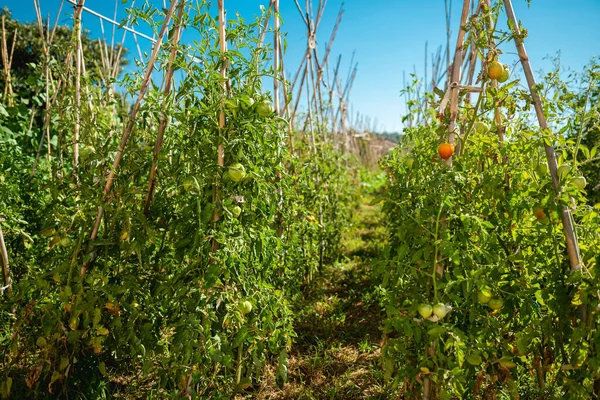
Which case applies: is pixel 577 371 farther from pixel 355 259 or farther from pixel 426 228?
pixel 355 259

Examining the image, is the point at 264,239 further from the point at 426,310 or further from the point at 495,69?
the point at 495,69

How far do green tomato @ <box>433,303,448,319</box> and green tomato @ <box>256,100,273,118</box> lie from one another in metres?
0.80

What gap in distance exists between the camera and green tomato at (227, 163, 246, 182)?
125cm

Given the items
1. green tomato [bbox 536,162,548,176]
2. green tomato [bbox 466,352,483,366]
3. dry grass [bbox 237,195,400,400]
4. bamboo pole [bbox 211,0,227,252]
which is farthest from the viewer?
dry grass [bbox 237,195,400,400]

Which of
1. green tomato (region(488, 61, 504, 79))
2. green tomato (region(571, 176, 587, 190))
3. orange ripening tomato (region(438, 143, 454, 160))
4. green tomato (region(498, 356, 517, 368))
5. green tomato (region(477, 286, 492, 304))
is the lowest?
green tomato (region(498, 356, 517, 368))

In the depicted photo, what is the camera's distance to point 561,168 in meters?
1.13

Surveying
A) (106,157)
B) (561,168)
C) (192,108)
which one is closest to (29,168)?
(106,157)

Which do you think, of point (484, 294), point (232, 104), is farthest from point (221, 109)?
point (484, 294)

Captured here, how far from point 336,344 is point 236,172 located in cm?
133

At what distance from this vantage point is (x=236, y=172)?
1.25 meters

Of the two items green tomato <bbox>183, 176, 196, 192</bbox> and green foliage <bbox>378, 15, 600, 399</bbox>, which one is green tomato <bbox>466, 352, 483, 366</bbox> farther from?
green tomato <bbox>183, 176, 196, 192</bbox>

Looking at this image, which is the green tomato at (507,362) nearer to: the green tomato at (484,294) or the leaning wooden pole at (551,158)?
the green tomato at (484,294)

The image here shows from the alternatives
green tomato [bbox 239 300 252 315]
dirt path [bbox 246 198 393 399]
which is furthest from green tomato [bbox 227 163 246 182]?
dirt path [bbox 246 198 393 399]

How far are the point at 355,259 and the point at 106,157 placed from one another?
2.61 metres
